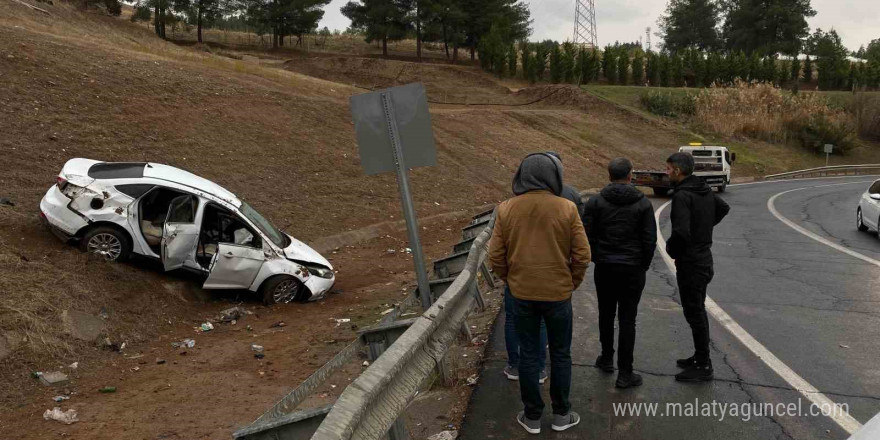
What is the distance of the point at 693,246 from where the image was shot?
6.45 meters

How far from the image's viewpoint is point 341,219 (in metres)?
17.2

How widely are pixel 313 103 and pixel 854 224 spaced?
17.4 metres

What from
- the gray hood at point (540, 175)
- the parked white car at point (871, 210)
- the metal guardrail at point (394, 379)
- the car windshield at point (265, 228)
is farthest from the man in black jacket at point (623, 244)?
the parked white car at point (871, 210)

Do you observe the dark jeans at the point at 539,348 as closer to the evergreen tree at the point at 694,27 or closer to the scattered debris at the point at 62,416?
the scattered debris at the point at 62,416

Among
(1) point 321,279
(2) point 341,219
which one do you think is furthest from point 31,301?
(2) point 341,219

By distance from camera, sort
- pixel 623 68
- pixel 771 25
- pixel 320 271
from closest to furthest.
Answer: pixel 320 271
pixel 623 68
pixel 771 25

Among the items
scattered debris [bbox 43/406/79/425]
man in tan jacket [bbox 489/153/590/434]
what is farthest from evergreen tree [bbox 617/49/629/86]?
scattered debris [bbox 43/406/79/425]

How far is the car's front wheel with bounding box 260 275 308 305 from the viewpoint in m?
10.8

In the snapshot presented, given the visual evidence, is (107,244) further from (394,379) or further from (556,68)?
(556,68)

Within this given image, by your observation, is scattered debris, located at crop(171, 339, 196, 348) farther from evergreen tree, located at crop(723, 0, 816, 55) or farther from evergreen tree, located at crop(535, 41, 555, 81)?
evergreen tree, located at crop(723, 0, 816, 55)

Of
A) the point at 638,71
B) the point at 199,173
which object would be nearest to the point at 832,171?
the point at 638,71

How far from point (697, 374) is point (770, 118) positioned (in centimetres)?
5652

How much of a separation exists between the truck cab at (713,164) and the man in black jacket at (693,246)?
26168 mm

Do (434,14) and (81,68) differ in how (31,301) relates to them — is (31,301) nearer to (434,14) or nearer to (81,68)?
(81,68)
